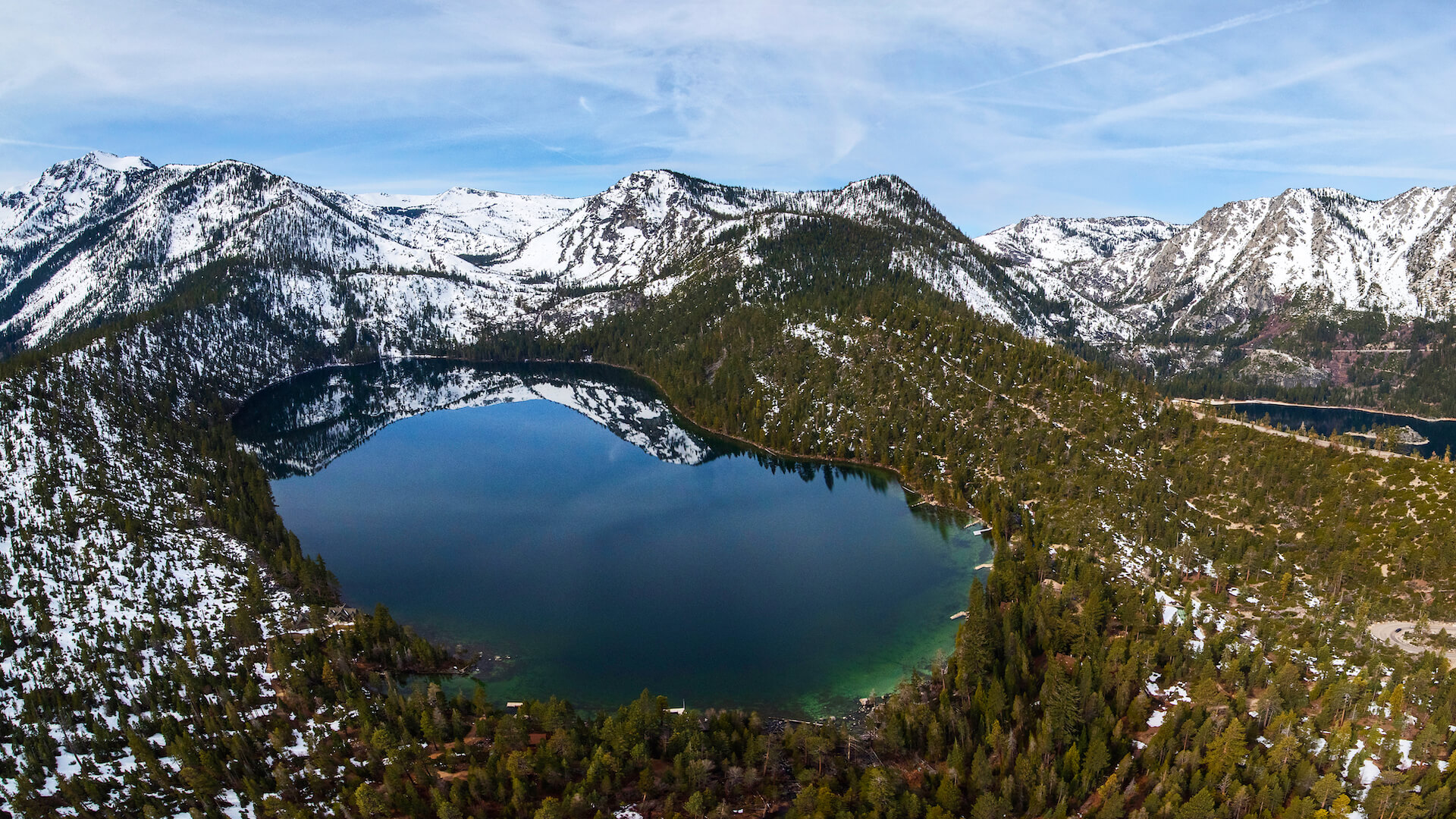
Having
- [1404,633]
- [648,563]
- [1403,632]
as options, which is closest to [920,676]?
[648,563]

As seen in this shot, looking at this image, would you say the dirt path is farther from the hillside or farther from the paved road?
the hillside

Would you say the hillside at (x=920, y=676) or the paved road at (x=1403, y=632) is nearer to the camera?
the hillside at (x=920, y=676)

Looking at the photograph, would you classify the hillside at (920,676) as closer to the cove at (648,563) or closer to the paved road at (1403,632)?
the paved road at (1403,632)

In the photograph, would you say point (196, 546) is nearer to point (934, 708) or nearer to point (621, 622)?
point (621, 622)

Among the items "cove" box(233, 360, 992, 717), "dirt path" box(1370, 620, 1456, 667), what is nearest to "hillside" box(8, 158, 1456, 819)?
"dirt path" box(1370, 620, 1456, 667)

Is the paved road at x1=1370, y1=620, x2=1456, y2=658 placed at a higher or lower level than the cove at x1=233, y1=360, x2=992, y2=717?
lower

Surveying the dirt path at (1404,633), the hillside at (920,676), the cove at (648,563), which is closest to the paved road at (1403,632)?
the dirt path at (1404,633)

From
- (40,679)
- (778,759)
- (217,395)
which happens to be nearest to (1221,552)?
(778,759)

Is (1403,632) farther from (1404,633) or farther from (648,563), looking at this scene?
(648,563)

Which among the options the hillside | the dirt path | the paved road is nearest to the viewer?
the hillside
